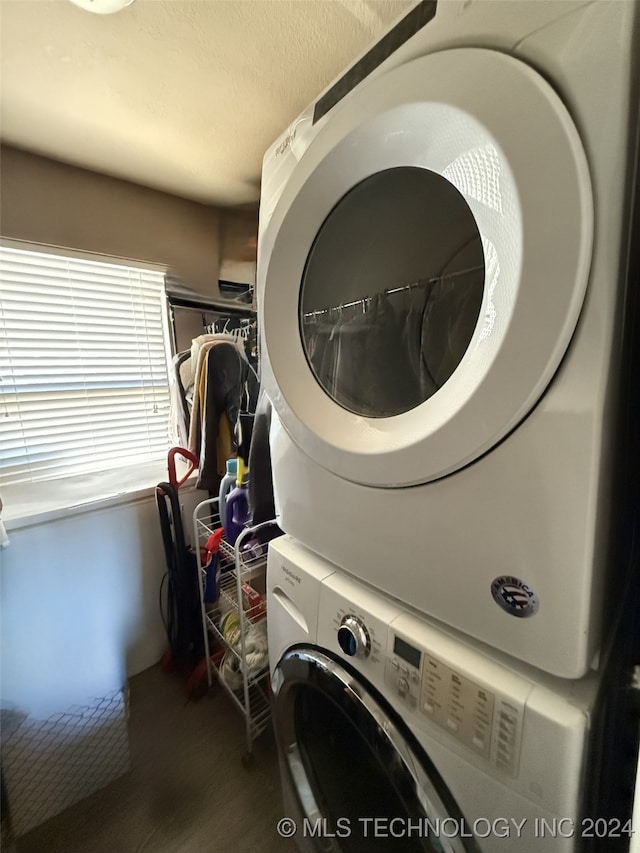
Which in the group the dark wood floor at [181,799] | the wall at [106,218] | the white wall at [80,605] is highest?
the wall at [106,218]

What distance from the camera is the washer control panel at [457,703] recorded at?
435mm

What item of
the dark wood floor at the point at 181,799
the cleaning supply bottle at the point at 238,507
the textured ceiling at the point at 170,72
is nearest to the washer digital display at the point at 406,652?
the cleaning supply bottle at the point at 238,507

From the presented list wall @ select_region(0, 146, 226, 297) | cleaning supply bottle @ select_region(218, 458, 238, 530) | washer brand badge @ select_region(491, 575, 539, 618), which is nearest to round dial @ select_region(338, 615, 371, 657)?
washer brand badge @ select_region(491, 575, 539, 618)

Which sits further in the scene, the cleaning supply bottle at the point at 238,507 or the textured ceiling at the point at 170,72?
the cleaning supply bottle at the point at 238,507

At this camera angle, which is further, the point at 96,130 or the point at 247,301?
the point at 247,301

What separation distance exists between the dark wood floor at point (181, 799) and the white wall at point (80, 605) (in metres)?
0.23

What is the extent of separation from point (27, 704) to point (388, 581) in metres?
1.47

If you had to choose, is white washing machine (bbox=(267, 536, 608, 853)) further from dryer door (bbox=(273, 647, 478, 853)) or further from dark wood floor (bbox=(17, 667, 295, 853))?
dark wood floor (bbox=(17, 667, 295, 853))

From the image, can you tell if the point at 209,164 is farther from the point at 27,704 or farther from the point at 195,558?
the point at 27,704

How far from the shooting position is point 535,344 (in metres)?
0.37

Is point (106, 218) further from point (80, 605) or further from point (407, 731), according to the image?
point (407, 731)

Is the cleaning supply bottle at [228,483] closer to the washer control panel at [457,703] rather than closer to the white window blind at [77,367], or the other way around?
the white window blind at [77,367]

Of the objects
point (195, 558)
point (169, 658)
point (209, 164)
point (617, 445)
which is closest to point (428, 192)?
point (617, 445)

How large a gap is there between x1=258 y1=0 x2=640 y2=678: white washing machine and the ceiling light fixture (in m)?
0.43
